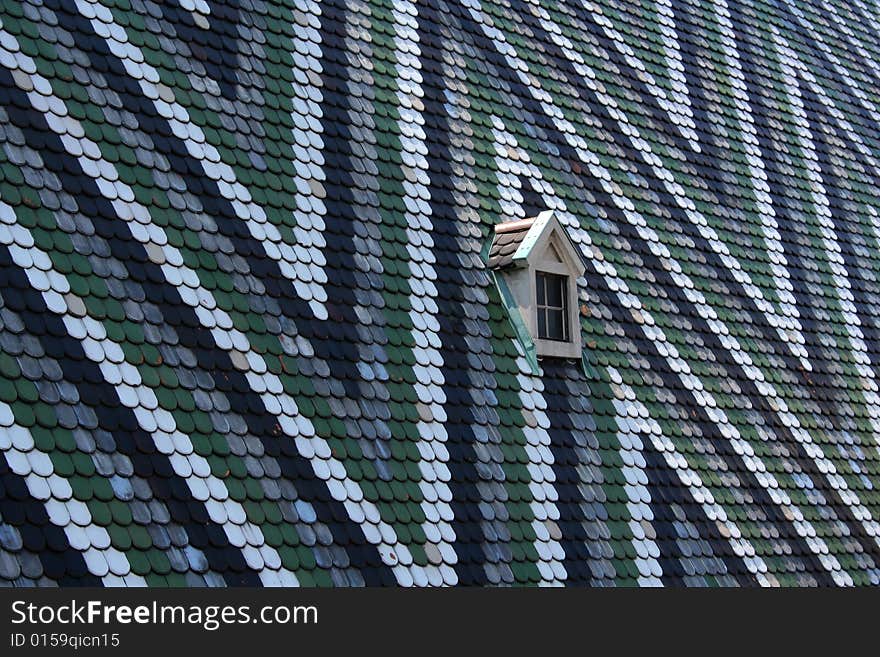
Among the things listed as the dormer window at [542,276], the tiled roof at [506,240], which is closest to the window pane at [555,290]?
the dormer window at [542,276]

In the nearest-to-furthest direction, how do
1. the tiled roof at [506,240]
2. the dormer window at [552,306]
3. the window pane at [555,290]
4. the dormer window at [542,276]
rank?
the dormer window at [542,276]
the tiled roof at [506,240]
the dormer window at [552,306]
the window pane at [555,290]

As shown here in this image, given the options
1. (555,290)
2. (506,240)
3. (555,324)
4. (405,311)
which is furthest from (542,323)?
(405,311)

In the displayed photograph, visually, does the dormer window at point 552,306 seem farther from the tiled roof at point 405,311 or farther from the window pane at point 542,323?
the tiled roof at point 405,311

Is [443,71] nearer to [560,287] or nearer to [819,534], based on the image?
[560,287]

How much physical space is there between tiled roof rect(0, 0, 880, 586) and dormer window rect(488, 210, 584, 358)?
16cm

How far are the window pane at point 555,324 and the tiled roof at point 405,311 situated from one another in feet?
0.67

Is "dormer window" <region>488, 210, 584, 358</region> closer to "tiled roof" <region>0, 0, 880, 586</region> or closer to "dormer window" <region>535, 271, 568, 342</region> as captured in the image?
"dormer window" <region>535, 271, 568, 342</region>

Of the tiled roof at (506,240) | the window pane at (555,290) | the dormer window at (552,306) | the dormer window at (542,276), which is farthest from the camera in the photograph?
the window pane at (555,290)

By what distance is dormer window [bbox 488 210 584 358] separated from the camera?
445 inches

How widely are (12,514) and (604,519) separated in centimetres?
446

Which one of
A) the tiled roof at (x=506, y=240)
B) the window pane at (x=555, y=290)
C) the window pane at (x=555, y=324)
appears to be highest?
the tiled roof at (x=506, y=240)

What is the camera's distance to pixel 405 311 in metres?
10.6

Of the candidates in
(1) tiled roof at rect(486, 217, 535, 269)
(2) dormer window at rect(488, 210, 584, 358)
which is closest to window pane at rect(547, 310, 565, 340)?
(2) dormer window at rect(488, 210, 584, 358)

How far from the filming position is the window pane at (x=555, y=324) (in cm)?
1157
